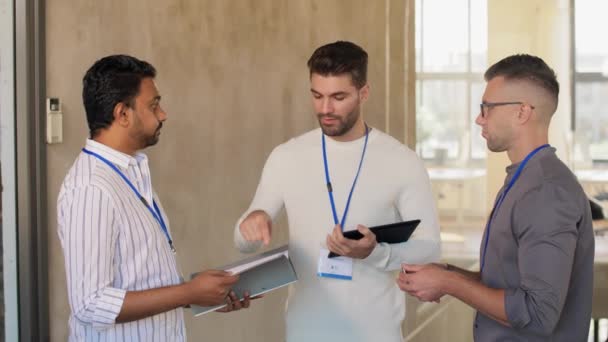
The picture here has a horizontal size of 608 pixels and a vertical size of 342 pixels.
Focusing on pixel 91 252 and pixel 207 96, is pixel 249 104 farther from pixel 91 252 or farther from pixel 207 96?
pixel 91 252

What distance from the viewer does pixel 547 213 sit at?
2320 mm

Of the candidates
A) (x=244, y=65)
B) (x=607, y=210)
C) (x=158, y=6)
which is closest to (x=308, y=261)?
(x=158, y=6)

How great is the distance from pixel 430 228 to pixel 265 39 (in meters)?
1.99

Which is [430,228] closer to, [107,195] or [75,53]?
[107,195]

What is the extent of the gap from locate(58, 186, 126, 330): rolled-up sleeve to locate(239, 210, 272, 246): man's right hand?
2.13 ft

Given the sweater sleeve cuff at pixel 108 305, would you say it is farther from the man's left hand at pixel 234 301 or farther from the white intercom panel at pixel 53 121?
the white intercom panel at pixel 53 121

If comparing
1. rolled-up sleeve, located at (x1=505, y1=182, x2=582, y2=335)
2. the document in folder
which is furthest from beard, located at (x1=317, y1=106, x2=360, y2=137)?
rolled-up sleeve, located at (x1=505, y1=182, x2=582, y2=335)

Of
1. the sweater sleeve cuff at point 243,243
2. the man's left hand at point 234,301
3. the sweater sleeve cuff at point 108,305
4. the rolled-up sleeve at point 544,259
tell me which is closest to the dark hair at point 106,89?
the sweater sleeve cuff at point 108,305

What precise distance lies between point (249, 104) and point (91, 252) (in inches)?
93.2

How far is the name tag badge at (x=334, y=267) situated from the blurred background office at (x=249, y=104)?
995 mm

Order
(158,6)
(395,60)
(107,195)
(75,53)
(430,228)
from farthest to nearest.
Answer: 1. (395,60)
2. (158,6)
3. (75,53)
4. (430,228)
5. (107,195)

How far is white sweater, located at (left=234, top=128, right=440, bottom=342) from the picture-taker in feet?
9.75

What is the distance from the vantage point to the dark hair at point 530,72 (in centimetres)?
253

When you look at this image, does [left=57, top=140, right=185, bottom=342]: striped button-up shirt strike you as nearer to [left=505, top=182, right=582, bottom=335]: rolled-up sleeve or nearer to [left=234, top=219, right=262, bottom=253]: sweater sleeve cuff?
[left=234, top=219, right=262, bottom=253]: sweater sleeve cuff
